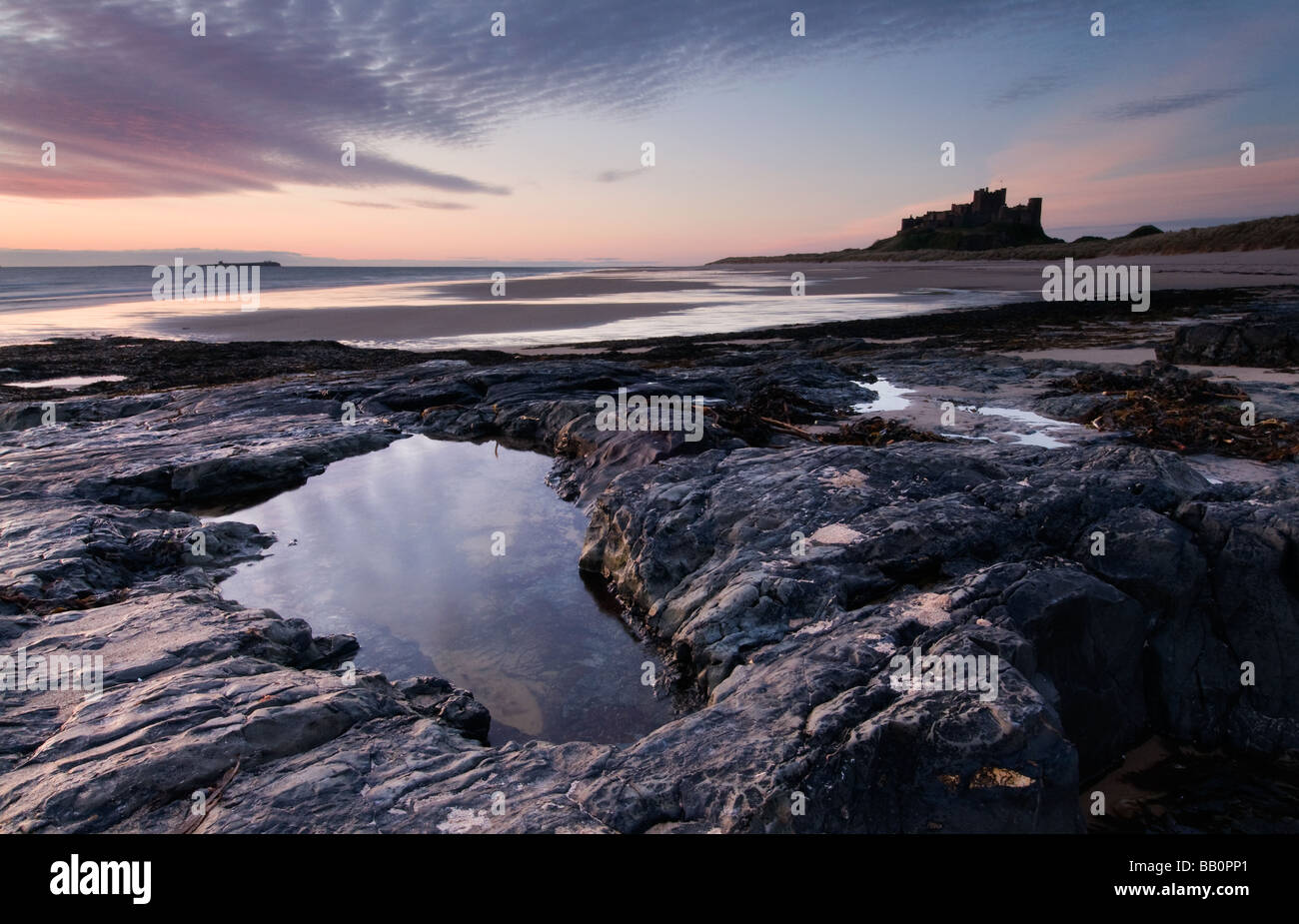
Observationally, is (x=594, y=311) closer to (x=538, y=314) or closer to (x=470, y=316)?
(x=538, y=314)

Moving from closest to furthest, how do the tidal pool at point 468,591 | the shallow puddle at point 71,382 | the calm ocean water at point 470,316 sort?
the tidal pool at point 468,591
the shallow puddle at point 71,382
the calm ocean water at point 470,316

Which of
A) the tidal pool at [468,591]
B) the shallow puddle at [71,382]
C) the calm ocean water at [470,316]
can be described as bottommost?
the tidal pool at [468,591]

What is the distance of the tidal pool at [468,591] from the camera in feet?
15.7

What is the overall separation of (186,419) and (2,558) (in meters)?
6.69

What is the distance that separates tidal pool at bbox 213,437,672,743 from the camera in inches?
188

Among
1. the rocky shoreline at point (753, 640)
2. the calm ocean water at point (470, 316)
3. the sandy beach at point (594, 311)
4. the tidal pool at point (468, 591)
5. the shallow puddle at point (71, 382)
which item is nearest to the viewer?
the rocky shoreline at point (753, 640)

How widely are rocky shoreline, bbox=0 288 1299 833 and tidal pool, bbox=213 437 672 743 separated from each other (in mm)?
328

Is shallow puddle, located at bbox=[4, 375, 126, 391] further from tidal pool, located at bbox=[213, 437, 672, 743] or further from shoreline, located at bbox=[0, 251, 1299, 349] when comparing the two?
tidal pool, located at bbox=[213, 437, 672, 743]

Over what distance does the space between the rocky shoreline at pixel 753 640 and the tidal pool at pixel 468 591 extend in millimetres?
328

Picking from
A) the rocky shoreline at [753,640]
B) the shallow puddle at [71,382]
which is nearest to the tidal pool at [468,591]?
the rocky shoreline at [753,640]

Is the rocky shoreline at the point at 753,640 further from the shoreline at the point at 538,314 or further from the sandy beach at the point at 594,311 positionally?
the sandy beach at the point at 594,311

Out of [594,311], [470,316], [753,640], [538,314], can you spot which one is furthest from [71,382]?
[594,311]


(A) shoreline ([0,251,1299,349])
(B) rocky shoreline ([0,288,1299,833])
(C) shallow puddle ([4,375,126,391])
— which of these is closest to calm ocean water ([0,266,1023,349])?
(A) shoreline ([0,251,1299,349])
